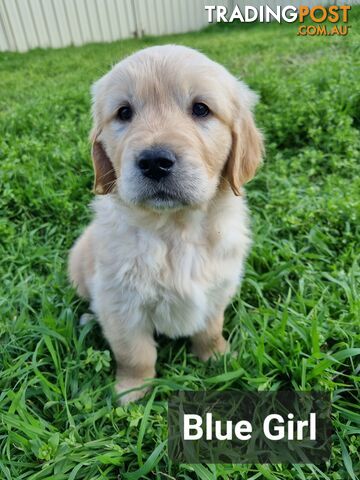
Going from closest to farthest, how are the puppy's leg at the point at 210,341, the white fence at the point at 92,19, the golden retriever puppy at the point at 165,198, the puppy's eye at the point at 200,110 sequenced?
the golden retriever puppy at the point at 165,198 → the puppy's eye at the point at 200,110 → the puppy's leg at the point at 210,341 → the white fence at the point at 92,19

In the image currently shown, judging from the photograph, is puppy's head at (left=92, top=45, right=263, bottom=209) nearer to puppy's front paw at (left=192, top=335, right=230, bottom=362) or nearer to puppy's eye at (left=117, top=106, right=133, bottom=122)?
puppy's eye at (left=117, top=106, right=133, bottom=122)

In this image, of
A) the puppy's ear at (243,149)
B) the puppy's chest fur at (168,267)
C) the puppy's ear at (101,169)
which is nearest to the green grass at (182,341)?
the puppy's chest fur at (168,267)

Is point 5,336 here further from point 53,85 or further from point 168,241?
point 53,85

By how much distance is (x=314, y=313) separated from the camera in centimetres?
222

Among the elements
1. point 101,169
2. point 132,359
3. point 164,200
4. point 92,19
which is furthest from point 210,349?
point 92,19

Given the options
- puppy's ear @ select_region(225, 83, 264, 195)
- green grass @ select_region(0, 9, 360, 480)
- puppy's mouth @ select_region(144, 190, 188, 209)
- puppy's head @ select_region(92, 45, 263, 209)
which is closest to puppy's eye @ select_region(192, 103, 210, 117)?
puppy's head @ select_region(92, 45, 263, 209)

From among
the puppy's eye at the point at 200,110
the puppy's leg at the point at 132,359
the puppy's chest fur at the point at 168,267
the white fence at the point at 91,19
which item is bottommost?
the puppy's leg at the point at 132,359

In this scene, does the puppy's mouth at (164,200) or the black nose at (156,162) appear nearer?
the black nose at (156,162)

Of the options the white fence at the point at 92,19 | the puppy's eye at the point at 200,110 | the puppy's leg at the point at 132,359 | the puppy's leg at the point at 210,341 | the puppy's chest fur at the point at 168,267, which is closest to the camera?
the puppy's eye at the point at 200,110

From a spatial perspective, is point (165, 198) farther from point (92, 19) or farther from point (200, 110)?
point (92, 19)

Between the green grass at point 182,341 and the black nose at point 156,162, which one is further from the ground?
the black nose at point 156,162

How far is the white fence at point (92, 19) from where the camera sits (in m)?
5.59

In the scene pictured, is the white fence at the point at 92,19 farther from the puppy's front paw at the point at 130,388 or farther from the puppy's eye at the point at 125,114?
the puppy's front paw at the point at 130,388

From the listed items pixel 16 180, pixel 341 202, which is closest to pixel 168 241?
pixel 341 202
